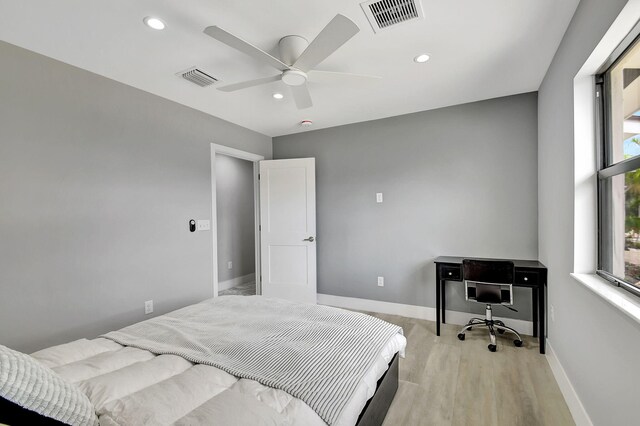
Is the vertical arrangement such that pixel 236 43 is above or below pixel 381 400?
above

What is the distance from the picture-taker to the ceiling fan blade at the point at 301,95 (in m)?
2.24

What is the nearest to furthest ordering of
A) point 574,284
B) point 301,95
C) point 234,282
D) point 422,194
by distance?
point 574,284, point 301,95, point 422,194, point 234,282

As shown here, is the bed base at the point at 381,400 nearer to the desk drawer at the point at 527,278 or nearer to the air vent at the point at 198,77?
the desk drawer at the point at 527,278

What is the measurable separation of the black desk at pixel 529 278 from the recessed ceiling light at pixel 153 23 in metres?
3.06

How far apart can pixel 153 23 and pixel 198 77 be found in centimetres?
70

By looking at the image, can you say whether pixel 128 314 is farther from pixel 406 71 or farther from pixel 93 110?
pixel 406 71

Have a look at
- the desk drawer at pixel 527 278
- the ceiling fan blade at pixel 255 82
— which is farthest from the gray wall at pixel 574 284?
the ceiling fan blade at pixel 255 82

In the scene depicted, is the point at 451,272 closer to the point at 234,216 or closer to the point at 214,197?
the point at 214,197

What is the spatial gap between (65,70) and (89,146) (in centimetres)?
58

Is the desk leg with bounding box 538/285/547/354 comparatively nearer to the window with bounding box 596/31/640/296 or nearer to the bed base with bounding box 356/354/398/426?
the window with bounding box 596/31/640/296

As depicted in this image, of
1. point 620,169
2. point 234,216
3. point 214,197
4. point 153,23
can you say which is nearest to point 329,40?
point 153,23

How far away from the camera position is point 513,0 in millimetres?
1671

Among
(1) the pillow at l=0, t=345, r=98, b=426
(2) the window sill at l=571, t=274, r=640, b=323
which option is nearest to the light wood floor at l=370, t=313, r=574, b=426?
(2) the window sill at l=571, t=274, r=640, b=323

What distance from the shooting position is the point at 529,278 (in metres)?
2.67
